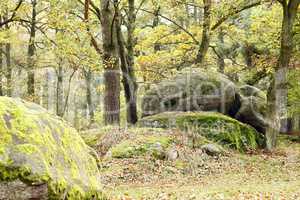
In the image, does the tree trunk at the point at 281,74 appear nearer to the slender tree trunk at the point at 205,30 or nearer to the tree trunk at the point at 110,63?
the slender tree trunk at the point at 205,30

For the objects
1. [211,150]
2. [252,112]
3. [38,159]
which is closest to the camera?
[38,159]

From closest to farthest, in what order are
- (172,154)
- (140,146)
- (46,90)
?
(172,154), (140,146), (46,90)

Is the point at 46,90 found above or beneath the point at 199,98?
above

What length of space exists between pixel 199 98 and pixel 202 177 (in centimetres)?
719

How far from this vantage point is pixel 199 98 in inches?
802

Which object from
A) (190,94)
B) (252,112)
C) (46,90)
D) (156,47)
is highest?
(156,47)

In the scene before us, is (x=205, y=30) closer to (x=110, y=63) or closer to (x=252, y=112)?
(x=252, y=112)

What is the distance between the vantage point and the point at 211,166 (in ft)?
48.8

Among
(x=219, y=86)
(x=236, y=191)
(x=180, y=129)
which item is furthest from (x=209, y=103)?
(x=236, y=191)

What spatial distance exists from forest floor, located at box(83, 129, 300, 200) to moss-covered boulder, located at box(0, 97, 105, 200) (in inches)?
160

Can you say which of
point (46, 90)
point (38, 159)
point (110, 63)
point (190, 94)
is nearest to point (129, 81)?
point (190, 94)

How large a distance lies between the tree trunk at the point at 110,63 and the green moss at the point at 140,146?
4045mm

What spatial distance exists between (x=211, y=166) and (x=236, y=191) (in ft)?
15.3

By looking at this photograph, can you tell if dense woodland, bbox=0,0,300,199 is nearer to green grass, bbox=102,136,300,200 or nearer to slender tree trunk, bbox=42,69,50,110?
green grass, bbox=102,136,300,200
